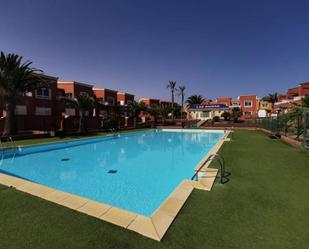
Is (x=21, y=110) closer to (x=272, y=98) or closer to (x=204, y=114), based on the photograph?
(x=204, y=114)

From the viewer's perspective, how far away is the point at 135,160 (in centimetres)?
1045

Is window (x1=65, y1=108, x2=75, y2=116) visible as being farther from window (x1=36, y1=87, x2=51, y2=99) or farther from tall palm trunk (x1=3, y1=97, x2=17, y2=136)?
tall palm trunk (x1=3, y1=97, x2=17, y2=136)

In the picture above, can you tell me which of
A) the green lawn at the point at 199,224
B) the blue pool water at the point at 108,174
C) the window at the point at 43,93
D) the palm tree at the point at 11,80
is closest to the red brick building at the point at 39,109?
the window at the point at 43,93

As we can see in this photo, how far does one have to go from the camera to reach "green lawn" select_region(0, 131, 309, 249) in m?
2.57

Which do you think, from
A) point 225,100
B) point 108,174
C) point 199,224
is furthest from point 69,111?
point 225,100

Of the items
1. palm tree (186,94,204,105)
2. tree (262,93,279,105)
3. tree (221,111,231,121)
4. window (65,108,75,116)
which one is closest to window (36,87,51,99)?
window (65,108,75,116)

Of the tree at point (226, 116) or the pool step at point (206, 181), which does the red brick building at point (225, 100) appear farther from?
the pool step at point (206, 181)

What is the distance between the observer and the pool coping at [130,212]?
2.94m

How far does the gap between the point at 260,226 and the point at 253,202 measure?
918 millimetres

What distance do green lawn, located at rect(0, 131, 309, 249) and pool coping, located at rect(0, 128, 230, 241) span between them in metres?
0.12

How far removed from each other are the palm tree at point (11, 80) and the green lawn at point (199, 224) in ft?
45.6

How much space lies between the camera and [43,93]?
2148 centimetres

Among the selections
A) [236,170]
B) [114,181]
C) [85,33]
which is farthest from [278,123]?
[85,33]

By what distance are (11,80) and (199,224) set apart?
17964 millimetres
